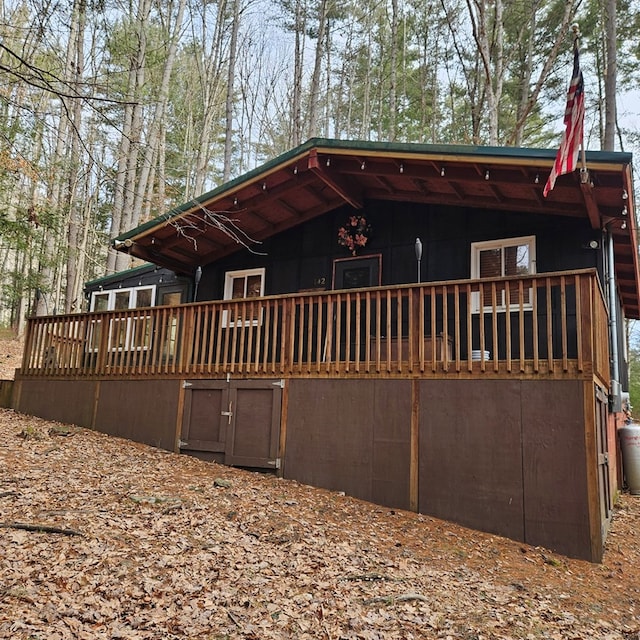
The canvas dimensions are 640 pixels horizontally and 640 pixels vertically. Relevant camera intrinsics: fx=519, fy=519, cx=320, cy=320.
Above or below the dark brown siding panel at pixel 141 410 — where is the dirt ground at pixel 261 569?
below

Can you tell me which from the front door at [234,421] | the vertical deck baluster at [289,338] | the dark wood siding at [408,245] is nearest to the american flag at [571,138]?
the dark wood siding at [408,245]

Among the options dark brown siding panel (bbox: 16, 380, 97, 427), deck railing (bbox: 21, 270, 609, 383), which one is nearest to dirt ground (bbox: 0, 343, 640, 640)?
deck railing (bbox: 21, 270, 609, 383)

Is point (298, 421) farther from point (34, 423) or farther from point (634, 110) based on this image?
point (634, 110)

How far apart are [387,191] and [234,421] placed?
4308mm

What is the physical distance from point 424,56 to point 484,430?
18472mm

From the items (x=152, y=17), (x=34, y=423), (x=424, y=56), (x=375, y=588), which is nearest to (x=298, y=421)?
(x=375, y=588)

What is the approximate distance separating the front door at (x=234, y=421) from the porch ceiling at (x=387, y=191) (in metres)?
2.03

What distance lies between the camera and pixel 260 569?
12.5ft

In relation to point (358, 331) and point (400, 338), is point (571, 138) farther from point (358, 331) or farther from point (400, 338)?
point (358, 331)

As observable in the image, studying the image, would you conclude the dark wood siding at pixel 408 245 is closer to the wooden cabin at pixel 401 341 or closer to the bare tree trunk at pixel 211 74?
the wooden cabin at pixel 401 341

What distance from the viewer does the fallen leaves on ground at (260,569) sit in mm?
3062

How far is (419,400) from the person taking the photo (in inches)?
220

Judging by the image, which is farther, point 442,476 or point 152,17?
point 152,17

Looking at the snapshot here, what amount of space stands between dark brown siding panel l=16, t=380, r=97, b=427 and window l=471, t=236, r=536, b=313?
609 centimetres
